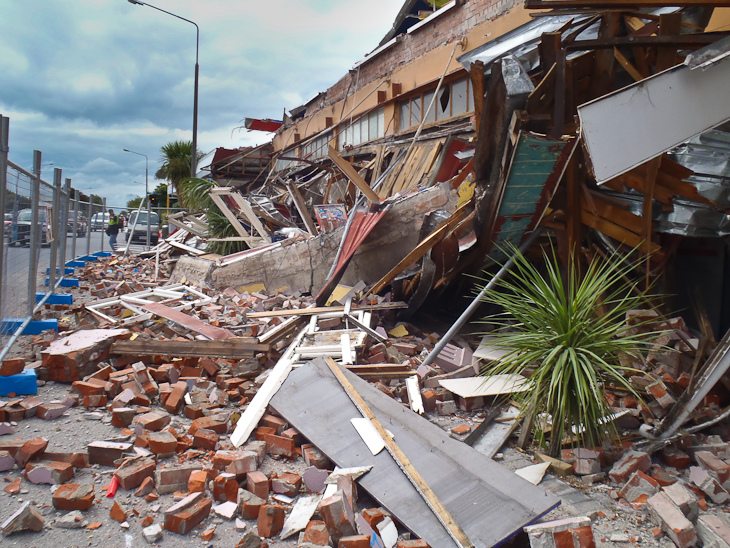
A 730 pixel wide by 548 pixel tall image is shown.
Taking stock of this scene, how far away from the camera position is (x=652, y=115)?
411cm

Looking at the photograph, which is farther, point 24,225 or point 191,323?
point 191,323

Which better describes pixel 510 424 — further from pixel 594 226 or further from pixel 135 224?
pixel 135 224

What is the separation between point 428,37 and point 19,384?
1363 centimetres

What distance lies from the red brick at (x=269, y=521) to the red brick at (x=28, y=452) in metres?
1.60

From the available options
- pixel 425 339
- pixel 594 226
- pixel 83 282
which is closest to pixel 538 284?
pixel 594 226

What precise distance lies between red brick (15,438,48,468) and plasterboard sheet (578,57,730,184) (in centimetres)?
427

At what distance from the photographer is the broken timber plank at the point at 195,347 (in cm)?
586

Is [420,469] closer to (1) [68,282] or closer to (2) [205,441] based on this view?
(2) [205,441]

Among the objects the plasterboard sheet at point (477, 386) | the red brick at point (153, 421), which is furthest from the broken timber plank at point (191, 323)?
the plasterboard sheet at point (477, 386)

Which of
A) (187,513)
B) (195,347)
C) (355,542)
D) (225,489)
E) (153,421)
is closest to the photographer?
(355,542)

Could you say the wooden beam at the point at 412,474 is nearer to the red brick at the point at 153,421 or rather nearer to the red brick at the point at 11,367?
the red brick at the point at 153,421

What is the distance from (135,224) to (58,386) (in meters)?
15.4

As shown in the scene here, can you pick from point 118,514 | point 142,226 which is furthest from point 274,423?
point 142,226

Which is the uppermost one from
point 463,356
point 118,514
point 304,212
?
point 304,212
